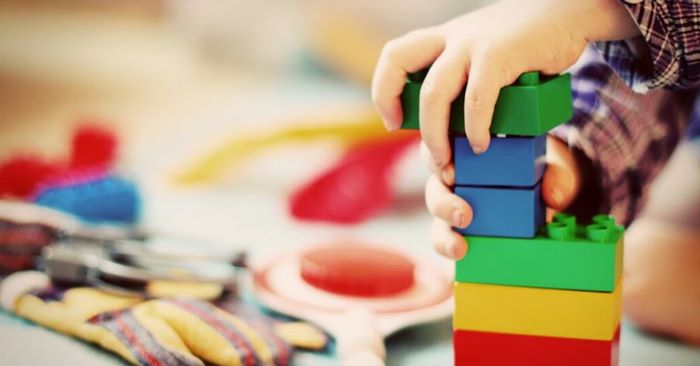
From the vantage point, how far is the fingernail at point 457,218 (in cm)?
53

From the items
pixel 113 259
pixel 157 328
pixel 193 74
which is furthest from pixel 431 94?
pixel 193 74

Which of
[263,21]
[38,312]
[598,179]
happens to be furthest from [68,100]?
[598,179]

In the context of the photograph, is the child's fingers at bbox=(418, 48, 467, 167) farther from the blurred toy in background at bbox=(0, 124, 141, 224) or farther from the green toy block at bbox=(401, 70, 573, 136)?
the blurred toy in background at bbox=(0, 124, 141, 224)

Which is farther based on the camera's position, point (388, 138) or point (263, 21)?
point (263, 21)

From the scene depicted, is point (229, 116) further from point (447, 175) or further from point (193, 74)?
point (447, 175)

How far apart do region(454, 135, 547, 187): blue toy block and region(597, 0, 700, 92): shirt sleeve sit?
4.5 inches

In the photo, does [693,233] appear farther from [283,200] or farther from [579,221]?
[283,200]

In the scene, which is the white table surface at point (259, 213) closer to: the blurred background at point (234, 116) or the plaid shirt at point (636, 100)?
the blurred background at point (234, 116)

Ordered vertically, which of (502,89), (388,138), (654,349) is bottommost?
(654,349)

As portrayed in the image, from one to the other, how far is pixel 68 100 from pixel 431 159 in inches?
45.5

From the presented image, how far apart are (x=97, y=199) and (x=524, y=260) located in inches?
21.8

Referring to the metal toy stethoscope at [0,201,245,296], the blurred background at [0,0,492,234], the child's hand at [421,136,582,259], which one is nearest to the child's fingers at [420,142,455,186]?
the child's hand at [421,136,582,259]

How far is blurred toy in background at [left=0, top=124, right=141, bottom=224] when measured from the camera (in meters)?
0.92

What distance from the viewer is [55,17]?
201cm
